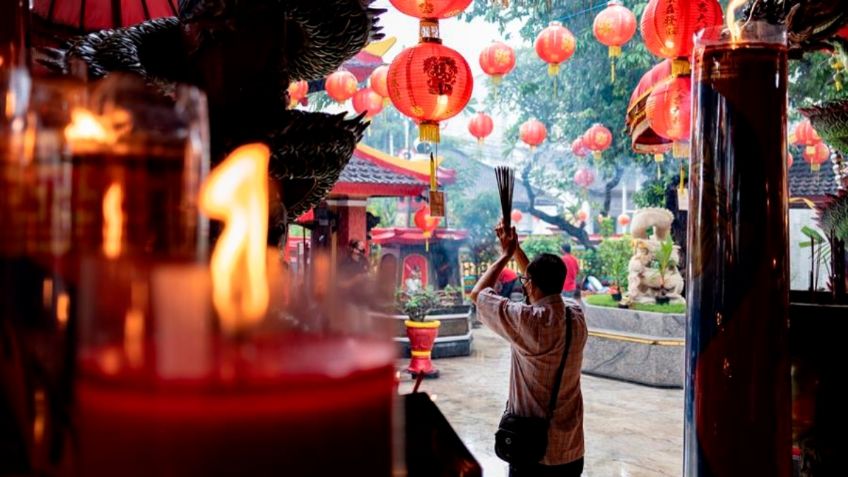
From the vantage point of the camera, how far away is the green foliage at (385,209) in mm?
18972

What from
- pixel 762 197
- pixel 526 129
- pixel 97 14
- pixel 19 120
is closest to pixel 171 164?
pixel 19 120

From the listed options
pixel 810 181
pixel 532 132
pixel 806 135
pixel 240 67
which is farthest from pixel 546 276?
pixel 810 181

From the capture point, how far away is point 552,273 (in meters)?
3.04

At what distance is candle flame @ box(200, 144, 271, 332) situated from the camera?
29cm

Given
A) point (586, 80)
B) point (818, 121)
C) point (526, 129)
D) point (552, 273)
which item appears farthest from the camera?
point (586, 80)

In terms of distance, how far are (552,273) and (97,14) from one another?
2.06 metres

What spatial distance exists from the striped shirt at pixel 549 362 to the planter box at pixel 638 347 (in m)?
5.77

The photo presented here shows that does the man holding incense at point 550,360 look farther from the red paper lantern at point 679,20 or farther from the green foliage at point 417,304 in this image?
the green foliage at point 417,304

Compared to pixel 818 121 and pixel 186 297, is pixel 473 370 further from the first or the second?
pixel 186 297

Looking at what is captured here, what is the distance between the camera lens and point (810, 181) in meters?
12.8

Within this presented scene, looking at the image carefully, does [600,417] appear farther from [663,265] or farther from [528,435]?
[528,435]

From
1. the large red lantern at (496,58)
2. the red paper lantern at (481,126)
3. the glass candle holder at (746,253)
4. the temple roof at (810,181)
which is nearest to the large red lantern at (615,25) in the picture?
the large red lantern at (496,58)

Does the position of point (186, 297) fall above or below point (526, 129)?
below

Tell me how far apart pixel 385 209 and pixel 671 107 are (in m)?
14.6
